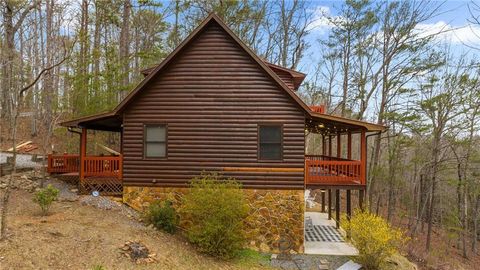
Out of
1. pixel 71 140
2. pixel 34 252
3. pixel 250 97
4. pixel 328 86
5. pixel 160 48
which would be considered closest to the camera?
pixel 34 252

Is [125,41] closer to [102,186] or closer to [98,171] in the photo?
[98,171]

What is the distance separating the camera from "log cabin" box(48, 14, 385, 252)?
36.0ft

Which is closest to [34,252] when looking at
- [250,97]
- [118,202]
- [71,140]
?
[118,202]

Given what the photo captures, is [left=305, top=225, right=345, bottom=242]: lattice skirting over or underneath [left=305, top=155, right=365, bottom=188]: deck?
underneath

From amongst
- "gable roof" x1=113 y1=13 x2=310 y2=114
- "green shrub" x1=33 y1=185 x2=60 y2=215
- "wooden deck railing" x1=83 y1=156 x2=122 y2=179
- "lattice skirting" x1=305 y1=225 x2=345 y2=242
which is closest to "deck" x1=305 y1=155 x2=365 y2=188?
"gable roof" x1=113 y1=13 x2=310 y2=114

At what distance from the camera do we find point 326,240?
481 inches

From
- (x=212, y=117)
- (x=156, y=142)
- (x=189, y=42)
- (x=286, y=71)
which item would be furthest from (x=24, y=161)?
(x=286, y=71)

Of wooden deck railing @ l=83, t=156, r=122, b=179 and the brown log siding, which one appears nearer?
the brown log siding

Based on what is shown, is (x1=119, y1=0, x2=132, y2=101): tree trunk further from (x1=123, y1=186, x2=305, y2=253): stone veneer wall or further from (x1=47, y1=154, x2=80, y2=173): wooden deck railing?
(x1=123, y1=186, x2=305, y2=253): stone veneer wall

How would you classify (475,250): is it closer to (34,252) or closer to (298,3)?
(298,3)

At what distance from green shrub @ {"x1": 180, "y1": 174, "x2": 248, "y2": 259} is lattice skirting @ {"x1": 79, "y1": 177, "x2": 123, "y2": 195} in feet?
11.9

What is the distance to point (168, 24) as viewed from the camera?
2484 centimetres

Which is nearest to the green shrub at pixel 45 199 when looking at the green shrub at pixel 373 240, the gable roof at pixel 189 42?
the gable roof at pixel 189 42

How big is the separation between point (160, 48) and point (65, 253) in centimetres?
1724
